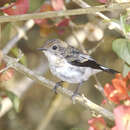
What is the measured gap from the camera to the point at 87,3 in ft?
8.72

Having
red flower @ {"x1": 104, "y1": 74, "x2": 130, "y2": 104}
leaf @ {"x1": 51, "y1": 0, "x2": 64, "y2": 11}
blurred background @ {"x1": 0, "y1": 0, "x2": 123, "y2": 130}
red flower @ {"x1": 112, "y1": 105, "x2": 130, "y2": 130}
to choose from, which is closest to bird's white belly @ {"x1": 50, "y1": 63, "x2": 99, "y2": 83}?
leaf @ {"x1": 51, "y1": 0, "x2": 64, "y2": 11}

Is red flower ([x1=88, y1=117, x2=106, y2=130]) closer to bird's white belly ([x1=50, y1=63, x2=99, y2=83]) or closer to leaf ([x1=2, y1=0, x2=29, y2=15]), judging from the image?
leaf ([x1=2, y1=0, x2=29, y2=15])

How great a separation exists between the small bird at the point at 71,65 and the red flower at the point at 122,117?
3.71 ft

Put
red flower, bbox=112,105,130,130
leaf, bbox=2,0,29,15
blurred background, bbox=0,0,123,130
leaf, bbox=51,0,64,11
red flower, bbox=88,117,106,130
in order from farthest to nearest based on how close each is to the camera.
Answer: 1. blurred background, bbox=0,0,123,130
2. leaf, bbox=51,0,64,11
3. leaf, bbox=2,0,29,15
4. red flower, bbox=88,117,106,130
5. red flower, bbox=112,105,130,130

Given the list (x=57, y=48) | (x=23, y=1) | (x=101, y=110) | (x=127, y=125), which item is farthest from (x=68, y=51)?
(x=127, y=125)

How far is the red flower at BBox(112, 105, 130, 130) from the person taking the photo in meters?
1.46

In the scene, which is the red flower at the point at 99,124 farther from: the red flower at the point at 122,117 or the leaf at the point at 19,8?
the leaf at the point at 19,8

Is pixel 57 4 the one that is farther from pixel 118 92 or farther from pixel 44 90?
pixel 44 90

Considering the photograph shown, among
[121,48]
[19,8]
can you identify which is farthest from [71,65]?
[121,48]

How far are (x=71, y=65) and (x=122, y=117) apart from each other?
1.33 metres

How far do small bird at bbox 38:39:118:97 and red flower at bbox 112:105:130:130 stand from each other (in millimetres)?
1132

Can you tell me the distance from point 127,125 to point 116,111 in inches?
3.5

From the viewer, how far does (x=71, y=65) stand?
9.05 ft

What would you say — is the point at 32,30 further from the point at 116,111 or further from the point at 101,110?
the point at 116,111
